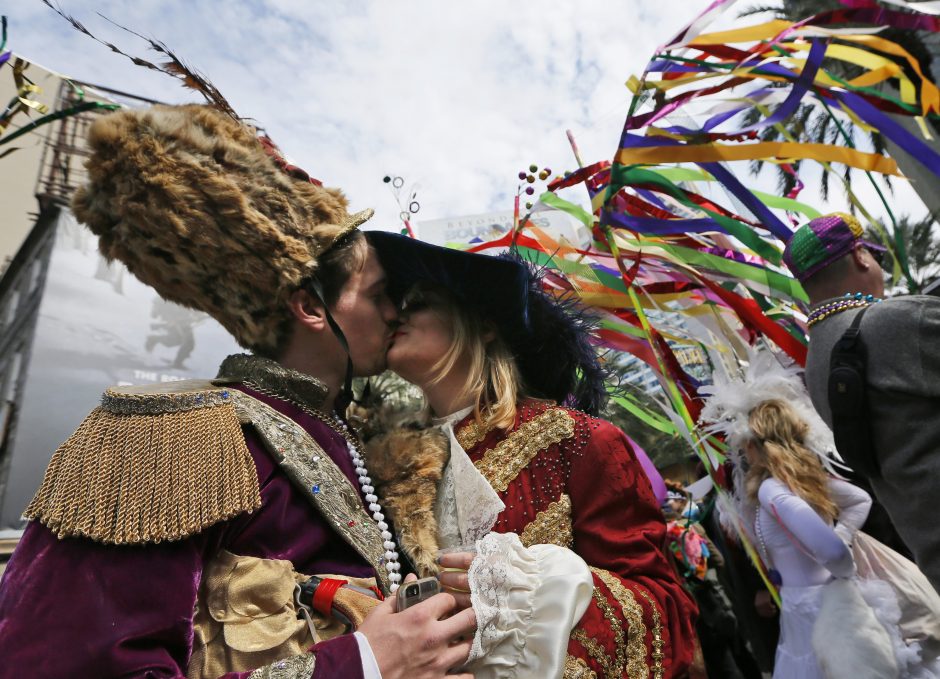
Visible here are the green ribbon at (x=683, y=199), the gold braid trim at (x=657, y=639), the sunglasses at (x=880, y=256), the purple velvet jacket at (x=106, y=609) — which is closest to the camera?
the purple velvet jacket at (x=106, y=609)

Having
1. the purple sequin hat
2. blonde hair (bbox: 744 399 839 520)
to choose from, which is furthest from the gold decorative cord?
blonde hair (bbox: 744 399 839 520)

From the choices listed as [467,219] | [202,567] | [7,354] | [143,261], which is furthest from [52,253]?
[202,567]

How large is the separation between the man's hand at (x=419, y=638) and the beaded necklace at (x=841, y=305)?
75.5 inches

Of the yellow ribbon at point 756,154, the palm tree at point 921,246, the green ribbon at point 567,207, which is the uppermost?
the palm tree at point 921,246

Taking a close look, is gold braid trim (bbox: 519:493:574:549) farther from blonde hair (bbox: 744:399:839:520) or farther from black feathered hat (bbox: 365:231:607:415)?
blonde hair (bbox: 744:399:839:520)

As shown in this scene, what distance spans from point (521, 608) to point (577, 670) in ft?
0.86

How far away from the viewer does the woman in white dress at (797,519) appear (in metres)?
3.20

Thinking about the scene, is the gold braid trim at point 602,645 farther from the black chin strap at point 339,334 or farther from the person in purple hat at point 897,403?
the person in purple hat at point 897,403

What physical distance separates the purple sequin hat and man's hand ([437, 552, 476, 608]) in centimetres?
200

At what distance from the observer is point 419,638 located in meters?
1.16

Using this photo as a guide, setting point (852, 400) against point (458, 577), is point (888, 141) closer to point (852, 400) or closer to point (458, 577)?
point (852, 400)

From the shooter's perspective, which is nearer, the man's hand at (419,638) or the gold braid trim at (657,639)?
the man's hand at (419,638)

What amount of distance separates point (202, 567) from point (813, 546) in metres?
3.11

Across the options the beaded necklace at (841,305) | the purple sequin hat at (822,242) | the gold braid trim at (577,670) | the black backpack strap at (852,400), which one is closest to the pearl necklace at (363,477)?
the gold braid trim at (577,670)
